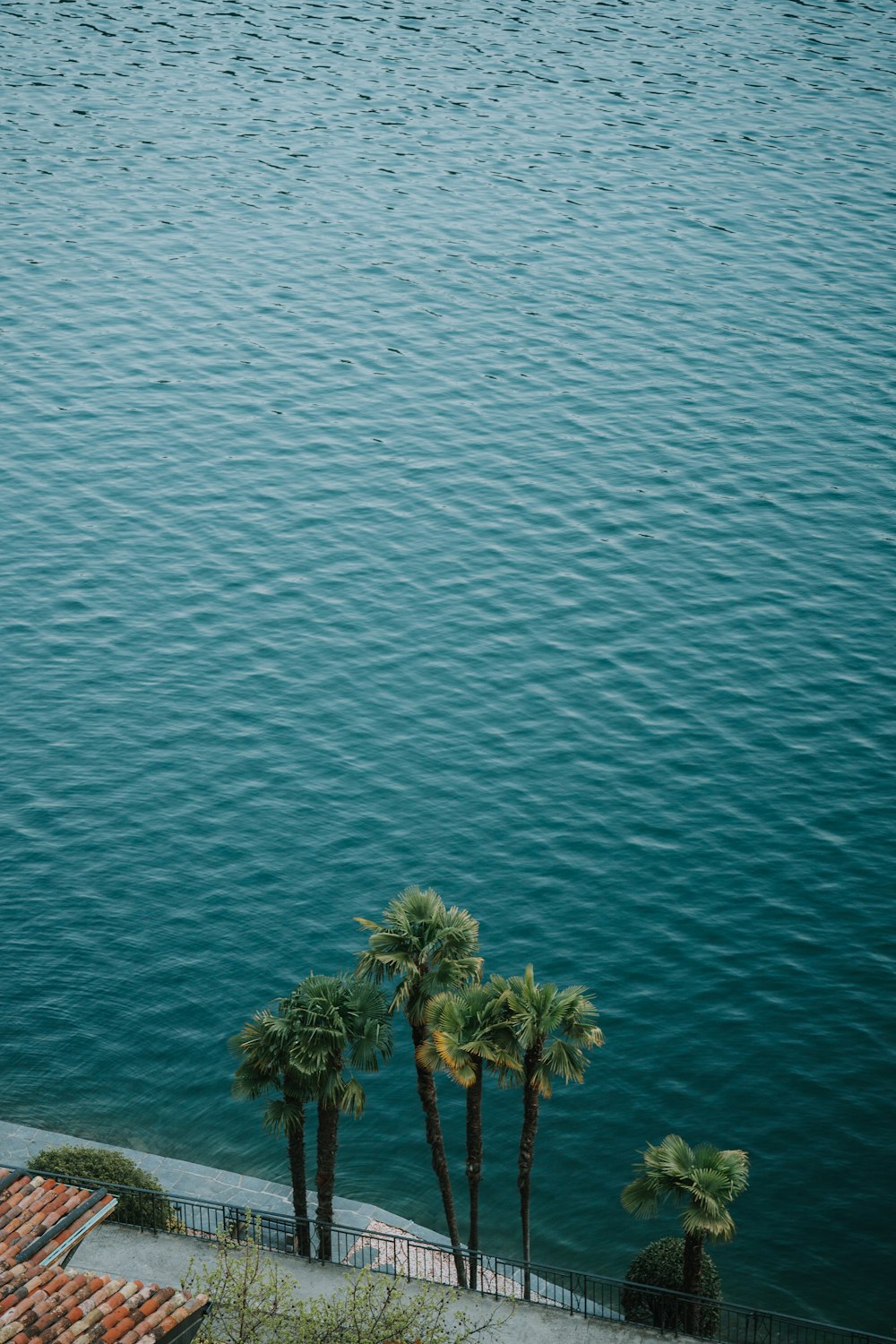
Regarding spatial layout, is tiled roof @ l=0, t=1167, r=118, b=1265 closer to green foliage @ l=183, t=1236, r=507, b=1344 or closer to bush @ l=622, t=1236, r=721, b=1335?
green foliage @ l=183, t=1236, r=507, b=1344

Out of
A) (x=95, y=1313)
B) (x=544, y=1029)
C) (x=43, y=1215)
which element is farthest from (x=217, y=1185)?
(x=95, y=1313)

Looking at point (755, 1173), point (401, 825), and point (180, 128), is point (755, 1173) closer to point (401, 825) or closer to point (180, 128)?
point (401, 825)

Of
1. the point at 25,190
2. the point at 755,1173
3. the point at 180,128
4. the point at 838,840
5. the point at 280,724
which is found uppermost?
the point at 180,128

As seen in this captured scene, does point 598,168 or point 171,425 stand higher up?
point 598,168

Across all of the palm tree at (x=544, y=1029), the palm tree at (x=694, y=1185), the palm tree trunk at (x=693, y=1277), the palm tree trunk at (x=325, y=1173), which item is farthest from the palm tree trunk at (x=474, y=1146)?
the palm tree trunk at (x=693, y=1277)

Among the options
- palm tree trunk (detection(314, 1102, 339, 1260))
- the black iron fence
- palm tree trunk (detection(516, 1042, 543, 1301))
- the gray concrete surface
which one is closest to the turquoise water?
the black iron fence

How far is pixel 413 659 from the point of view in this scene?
68.5m

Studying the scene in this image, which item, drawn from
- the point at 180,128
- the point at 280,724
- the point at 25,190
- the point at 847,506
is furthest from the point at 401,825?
the point at 180,128

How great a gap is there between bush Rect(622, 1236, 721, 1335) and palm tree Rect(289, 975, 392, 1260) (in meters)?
7.77

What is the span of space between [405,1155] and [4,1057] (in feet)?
44.2

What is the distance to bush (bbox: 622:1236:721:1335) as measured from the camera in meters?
38.2

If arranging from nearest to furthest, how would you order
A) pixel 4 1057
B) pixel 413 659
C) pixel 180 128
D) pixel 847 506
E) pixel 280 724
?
pixel 4 1057 → pixel 280 724 → pixel 413 659 → pixel 847 506 → pixel 180 128

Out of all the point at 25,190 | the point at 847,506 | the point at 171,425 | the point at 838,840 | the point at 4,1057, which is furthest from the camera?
the point at 25,190

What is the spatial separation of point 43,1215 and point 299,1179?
809 cm
